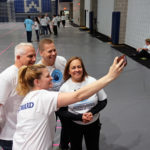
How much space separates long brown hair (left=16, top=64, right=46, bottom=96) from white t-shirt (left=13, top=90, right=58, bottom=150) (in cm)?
12

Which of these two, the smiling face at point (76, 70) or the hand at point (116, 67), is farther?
the smiling face at point (76, 70)

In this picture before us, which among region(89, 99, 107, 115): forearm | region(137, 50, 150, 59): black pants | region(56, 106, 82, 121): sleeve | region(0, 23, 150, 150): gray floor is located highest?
region(89, 99, 107, 115): forearm

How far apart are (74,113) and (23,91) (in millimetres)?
730

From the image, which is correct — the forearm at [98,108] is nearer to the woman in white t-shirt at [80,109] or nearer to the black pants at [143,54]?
the woman in white t-shirt at [80,109]

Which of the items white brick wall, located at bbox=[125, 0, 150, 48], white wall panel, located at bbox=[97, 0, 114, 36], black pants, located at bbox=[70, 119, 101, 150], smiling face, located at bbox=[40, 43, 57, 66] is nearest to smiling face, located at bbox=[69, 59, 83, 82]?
smiling face, located at bbox=[40, 43, 57, 66]

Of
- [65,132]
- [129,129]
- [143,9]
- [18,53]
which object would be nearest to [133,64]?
[143,9]

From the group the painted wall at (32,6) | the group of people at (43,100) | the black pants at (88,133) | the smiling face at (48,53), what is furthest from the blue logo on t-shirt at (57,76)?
the painted wall at (32,6)

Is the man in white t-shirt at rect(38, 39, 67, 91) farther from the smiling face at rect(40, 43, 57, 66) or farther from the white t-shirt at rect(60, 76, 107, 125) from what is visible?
the white t-shirt at rect(60, 76, 107, 125)

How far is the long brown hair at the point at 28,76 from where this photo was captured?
1.54 m

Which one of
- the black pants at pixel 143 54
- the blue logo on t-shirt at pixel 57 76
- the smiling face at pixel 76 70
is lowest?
the black pants at pixel 143 54

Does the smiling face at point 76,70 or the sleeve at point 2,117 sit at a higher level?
the smiling face at point 76,70

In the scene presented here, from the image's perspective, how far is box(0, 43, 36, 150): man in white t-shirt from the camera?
1761 millimetres

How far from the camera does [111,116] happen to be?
3844mm

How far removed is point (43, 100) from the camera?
1457mm
